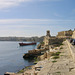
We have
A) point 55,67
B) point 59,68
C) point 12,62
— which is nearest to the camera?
point 59,68

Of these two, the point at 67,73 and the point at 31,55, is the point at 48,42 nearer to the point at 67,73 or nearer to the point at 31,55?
the point at 31,55

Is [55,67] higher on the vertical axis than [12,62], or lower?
higher

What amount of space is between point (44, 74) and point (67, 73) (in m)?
0.76

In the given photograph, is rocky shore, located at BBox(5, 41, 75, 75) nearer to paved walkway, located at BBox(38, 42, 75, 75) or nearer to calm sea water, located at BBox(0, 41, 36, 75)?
paved walkway, located at BBox(38, 42, 75, 75)

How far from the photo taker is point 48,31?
58469 mm

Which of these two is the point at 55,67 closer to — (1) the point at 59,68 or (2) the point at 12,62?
(1) the point at 59,68

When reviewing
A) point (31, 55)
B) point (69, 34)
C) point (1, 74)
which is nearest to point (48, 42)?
point (69, 34)

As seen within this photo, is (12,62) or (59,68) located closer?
(59,68)

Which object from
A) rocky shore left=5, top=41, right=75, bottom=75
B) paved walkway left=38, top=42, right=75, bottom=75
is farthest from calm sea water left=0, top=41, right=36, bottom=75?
paved walkway left=38, top=42, right=75, bottom=75

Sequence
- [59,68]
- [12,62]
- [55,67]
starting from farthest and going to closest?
[12,62] → [55,67] → [59,68]

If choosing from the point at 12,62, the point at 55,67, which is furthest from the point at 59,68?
the point at 12,62

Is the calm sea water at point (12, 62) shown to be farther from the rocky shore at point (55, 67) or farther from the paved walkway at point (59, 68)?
the paved walkway at point (59, 68)

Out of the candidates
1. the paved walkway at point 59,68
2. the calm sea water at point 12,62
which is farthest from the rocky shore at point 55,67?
the calm sea water at point 12,62

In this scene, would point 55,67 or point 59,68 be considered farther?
point 55,67
